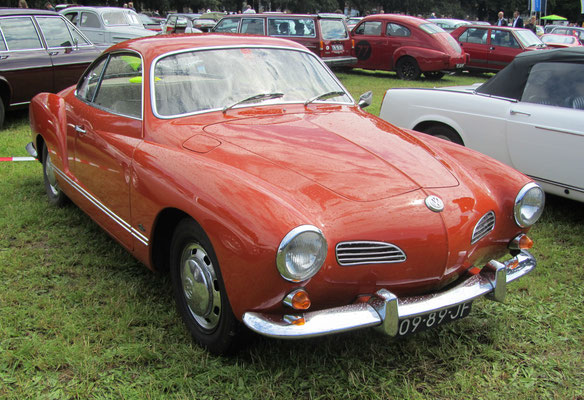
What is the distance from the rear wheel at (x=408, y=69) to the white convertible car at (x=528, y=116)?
8813 millimetres

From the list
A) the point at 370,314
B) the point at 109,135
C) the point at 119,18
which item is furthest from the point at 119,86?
the point at 119,18

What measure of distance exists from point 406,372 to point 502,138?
2.98 meters

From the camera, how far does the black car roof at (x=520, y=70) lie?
4.85 metres

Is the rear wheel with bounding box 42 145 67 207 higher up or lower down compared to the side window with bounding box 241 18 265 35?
lower down

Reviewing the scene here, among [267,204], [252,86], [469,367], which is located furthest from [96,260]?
[469,367]

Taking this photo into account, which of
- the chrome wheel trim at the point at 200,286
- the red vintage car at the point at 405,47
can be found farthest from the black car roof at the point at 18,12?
the red vintage car at the point at 405,47

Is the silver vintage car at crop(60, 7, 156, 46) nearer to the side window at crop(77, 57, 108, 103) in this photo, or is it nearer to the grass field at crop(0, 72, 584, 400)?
the side window at crop(77, 57, 108, 103)

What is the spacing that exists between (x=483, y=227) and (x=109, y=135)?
8.04 feet

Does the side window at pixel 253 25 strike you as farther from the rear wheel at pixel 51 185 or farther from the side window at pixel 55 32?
the rear wheel at pixel 51 185

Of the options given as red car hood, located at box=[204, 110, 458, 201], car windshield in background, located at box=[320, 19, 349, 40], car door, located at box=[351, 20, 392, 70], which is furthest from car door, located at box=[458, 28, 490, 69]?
red car hood, located at box=[204, 110, 458, 201]

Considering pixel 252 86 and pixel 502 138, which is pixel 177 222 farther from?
pixel 502 138

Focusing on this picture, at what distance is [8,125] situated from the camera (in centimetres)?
814

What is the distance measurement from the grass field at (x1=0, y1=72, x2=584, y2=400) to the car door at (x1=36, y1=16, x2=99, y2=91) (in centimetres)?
496

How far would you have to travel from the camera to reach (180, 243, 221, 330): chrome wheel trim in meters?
2.70
